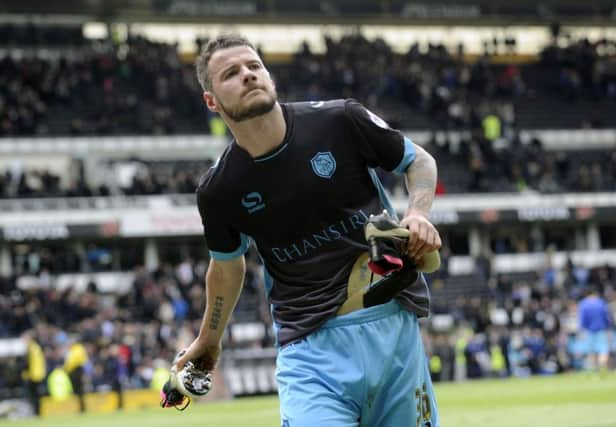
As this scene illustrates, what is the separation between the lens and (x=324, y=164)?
5.48 metres

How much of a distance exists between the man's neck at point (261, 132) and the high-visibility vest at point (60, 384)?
20.8 m

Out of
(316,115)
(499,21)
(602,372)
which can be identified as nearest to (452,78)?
(499,21)

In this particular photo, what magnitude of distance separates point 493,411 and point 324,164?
38.2 ft

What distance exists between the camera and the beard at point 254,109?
5.30 meters

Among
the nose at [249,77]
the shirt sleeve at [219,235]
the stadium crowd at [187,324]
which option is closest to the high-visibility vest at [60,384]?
the stadium crowd at [187,324]

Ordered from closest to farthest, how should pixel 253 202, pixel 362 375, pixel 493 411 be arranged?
pixel 362 375, pixel 253 202, pixel 493 411

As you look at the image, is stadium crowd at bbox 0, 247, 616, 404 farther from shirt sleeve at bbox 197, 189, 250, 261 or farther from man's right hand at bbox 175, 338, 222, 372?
shirt sleeve at bbox 197, 189, 250, 261

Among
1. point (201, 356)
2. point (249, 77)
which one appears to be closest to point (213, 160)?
point (201, 356)

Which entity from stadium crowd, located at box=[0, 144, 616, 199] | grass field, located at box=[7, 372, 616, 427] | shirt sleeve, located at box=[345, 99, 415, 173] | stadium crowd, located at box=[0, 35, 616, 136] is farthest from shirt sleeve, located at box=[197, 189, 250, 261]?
stadium crowd, located at box=[0, 35, 616, 136]

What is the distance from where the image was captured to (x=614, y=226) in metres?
47.8

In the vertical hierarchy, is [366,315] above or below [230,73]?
below

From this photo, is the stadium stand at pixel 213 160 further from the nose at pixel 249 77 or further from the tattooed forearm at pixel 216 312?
the nose at pixel 249 77

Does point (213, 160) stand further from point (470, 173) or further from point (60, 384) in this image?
point (60, 384)

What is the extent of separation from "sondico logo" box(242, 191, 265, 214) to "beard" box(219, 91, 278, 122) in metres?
0.37
